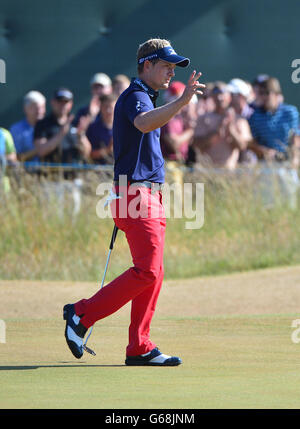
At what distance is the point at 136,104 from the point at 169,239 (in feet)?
21.1

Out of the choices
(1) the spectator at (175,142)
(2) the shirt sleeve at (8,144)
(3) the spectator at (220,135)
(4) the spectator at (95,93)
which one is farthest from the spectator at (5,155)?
(3) the spectator at (220,135)

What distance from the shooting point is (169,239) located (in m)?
12.1

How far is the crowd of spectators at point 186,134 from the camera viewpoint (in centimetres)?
1263

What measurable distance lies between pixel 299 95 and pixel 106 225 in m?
5.59

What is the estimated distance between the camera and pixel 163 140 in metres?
12.9

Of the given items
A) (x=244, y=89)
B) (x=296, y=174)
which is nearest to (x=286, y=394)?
(x=296, y=174)

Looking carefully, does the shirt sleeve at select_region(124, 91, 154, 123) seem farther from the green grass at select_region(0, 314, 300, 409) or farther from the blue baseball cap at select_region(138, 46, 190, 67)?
the green grass at select_region(0, 314, 300, 409)

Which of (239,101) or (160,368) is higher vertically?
(239,101)

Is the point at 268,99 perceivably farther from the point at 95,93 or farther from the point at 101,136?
the point at 95,93

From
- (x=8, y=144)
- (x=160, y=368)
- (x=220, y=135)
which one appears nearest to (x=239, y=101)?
(x=220, y=135)

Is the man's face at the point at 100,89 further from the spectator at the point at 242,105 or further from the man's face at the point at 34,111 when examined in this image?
the spectator at the point at 242,105

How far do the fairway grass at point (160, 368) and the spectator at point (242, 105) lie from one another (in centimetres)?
439
